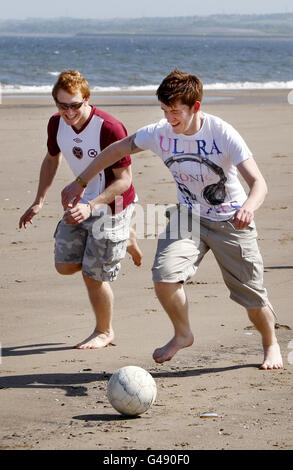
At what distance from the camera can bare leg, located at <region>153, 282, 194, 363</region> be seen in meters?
5.09

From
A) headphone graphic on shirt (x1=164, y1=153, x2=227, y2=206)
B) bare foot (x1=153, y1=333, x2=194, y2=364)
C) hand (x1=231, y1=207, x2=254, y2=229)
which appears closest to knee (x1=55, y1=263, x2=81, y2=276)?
bare foot (x1=153, y1=333, x2=194, y2=364)

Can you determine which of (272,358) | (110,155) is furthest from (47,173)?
(272,358)

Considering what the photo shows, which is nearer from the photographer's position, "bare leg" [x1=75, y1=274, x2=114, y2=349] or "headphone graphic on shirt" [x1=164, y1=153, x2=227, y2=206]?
"headphone graphic on shirt" [x1=164, y1=153, x2=227, y2=206]

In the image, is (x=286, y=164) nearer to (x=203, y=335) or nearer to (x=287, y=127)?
(x=287, y=127)

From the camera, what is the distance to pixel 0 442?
4.10 m

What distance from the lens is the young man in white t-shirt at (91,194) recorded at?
556cm

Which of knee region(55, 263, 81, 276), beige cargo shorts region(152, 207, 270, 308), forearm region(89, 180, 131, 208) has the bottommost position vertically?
knee region(55, 263, 81, 276)

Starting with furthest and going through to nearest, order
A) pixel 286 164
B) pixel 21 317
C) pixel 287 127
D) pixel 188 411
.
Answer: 1. pixel 287 127
2. pixel 286 164
3. pixel 21 317
4. pixel 188 411

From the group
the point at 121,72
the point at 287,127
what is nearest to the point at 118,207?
the point at 287,127

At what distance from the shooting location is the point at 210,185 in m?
5.01

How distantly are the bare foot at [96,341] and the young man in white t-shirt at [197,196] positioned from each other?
2.34 ft

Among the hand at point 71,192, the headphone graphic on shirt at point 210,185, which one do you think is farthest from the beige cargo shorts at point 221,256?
the hand at point 71,192

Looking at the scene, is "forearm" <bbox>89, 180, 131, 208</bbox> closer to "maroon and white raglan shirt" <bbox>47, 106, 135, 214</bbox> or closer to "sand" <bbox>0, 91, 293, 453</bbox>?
"maroon and white raglan shirt" <bbox>47, 106, 135, 214</bbox>
